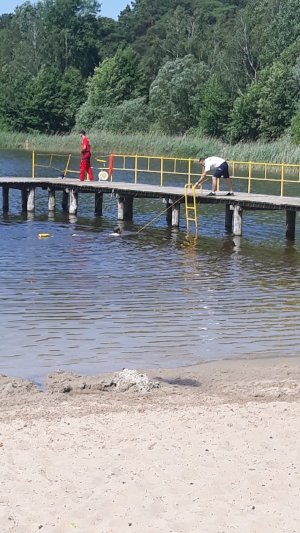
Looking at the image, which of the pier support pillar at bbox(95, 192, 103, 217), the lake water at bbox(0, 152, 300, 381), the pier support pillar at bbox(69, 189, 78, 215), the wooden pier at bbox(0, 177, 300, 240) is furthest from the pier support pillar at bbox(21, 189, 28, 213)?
the lake water at bbox(0, 152, 300, 381)

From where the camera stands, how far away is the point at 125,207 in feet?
93.7

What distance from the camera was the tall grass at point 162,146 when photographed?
157 feet

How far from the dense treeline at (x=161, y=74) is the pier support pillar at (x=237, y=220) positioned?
→ 118ft

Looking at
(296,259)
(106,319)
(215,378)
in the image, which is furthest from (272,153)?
(215,378)

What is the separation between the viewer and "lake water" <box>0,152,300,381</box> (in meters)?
11.8

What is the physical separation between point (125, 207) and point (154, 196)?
233cm

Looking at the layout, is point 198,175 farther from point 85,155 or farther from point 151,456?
point 151,456

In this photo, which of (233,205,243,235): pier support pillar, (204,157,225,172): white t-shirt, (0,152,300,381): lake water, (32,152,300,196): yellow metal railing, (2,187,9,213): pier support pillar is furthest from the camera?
(32,152,300,196): yellow metal railing

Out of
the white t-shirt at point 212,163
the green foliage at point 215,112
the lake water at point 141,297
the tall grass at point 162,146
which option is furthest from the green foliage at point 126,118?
the white t-shirt at point 212,163

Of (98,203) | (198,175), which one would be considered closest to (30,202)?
(98,203)

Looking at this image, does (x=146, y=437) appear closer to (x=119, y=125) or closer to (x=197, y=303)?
(x=197, y=303)

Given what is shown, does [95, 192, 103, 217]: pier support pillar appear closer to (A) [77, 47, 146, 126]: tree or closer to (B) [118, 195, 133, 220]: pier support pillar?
(B) [118, 195, 133, 220]: pier support pillar

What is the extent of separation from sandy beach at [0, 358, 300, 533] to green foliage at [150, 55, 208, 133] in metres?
68.7

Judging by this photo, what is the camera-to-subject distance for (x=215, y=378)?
10.6m
